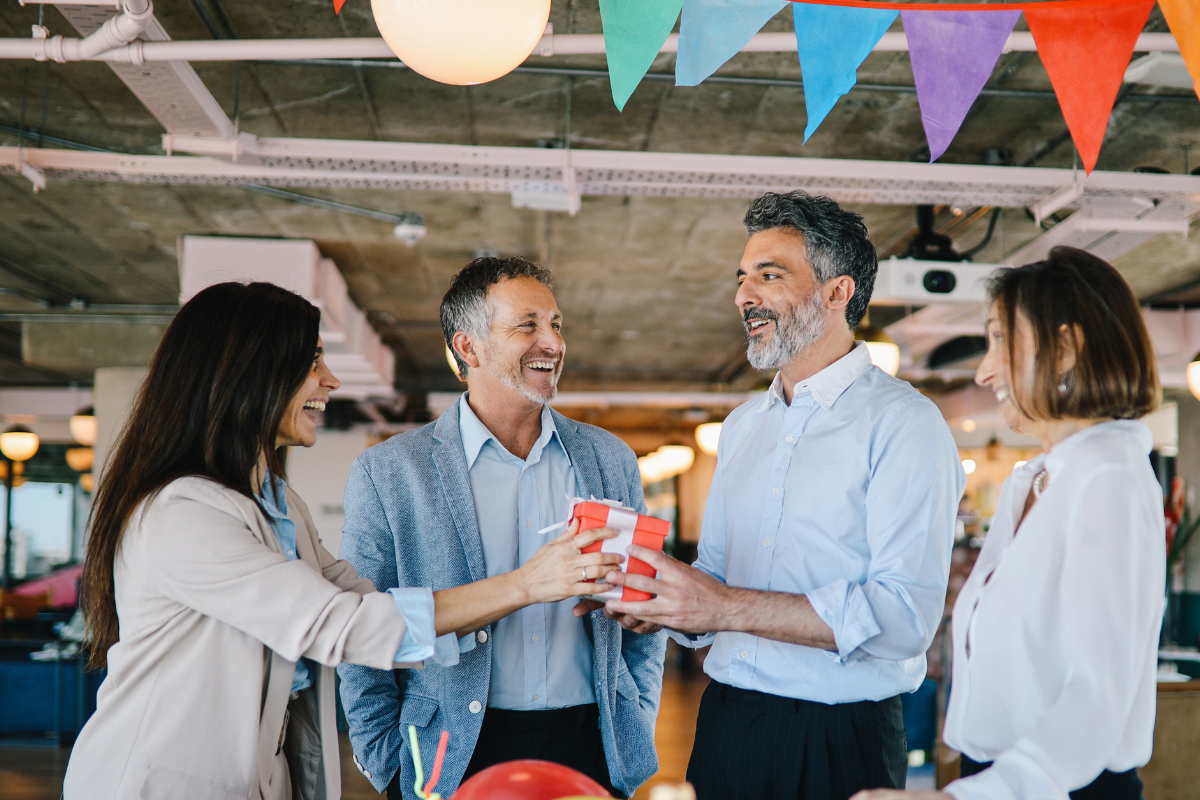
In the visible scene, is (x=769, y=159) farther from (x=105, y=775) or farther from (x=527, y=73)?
(x=105, y=775)

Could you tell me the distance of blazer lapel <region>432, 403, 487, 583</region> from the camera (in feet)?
6.54

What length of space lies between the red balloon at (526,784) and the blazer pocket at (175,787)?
52cm

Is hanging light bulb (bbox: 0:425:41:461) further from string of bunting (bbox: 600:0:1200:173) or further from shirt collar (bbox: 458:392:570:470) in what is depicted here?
string of bunting (bbox: 600:0:1200:173)

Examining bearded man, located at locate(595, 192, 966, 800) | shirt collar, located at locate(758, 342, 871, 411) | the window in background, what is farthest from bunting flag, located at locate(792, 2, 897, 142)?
the window in background

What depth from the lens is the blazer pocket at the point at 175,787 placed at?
1.37 metres

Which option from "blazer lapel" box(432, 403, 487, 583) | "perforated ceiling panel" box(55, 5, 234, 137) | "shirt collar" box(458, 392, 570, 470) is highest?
"perforated ceiling panel" box(55, 5, 234, 137)

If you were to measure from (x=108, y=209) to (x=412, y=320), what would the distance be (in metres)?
3.67

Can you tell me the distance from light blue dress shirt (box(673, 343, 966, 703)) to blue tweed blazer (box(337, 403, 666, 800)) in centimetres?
34

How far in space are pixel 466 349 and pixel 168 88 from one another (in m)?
2.25

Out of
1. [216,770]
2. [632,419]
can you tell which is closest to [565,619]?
[216,770]

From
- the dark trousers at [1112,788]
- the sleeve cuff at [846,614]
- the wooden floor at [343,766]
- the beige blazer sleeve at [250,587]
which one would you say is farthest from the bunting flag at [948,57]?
the wooden floor at [343,766]

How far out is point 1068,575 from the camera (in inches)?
44.7

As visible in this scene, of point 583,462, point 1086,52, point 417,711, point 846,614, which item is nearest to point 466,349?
point 583,462

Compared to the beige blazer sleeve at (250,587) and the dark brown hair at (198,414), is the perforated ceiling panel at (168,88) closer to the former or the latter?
the dark brown hair at (198,414)
